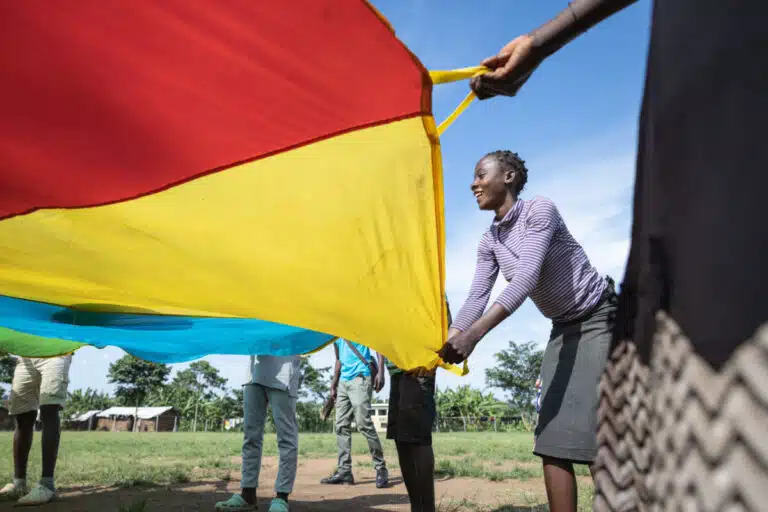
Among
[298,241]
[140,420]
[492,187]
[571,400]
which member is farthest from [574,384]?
[140,420]

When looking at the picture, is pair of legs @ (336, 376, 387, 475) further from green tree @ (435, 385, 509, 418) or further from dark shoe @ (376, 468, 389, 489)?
green tree @ (435, 385, 509, 418)

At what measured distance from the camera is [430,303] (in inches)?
102

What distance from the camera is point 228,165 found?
2189 millimetres

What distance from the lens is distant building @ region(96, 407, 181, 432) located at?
55.2 m

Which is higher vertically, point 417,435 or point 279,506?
point 417,435

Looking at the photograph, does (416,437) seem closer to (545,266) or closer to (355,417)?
(545,266)

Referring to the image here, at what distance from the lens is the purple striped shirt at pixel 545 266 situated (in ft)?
6.88

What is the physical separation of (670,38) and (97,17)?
64.7 inches

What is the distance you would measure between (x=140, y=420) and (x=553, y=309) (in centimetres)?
6191

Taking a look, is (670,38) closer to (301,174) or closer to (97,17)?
(97,17)

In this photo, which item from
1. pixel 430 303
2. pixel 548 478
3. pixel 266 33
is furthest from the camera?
pixel 430 303

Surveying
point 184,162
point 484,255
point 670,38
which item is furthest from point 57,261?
point 670,38

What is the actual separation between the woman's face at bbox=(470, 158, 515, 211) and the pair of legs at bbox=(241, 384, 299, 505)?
6.92 feet

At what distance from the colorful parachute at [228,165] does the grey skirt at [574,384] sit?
25.2 inches
